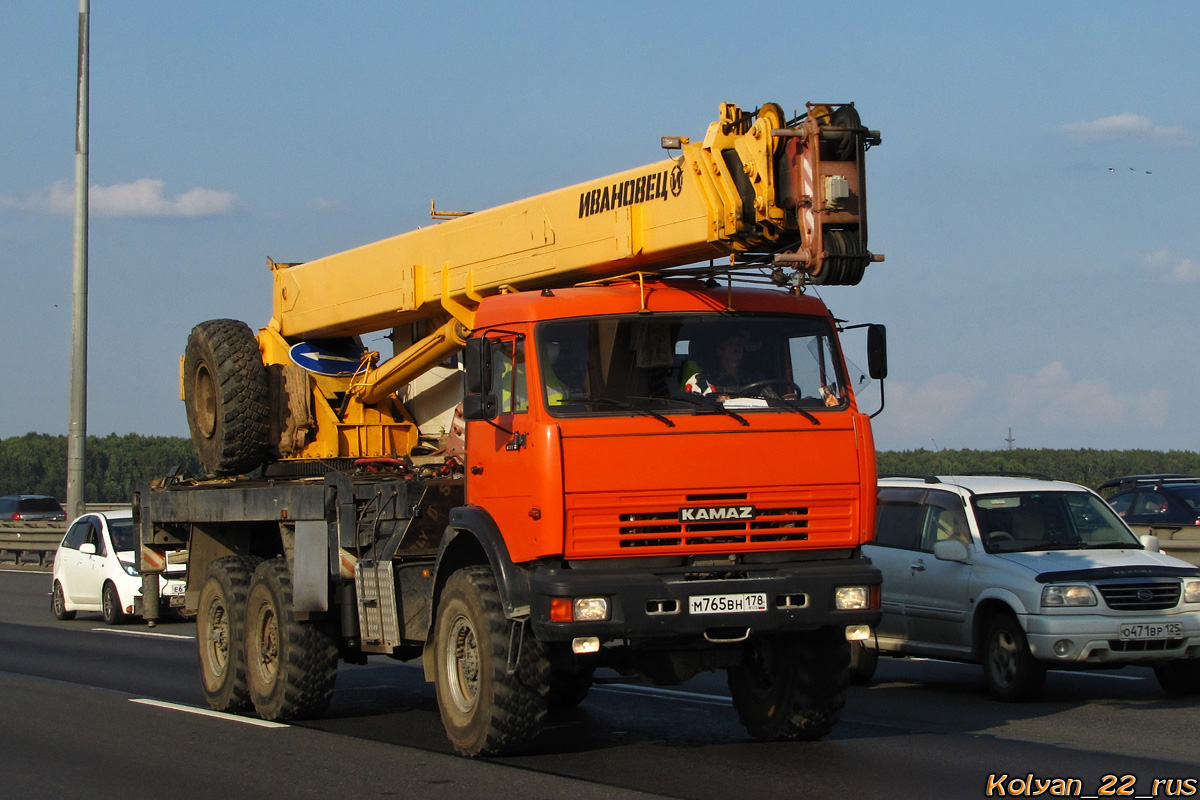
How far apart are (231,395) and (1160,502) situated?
595 inches

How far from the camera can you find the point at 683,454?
8.29m

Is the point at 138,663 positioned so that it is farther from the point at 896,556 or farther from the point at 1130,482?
the point at 1130,482

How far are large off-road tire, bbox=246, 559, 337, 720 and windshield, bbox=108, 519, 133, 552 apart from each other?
10456 millimetres

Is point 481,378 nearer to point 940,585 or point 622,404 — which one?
point 622,404

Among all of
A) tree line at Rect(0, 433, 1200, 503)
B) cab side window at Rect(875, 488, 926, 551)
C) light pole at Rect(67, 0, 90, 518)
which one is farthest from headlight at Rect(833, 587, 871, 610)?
tree line at Rect(0, 433, 1200, 503)

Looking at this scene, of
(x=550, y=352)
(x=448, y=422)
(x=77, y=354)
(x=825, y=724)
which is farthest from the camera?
(x=77, y=354)

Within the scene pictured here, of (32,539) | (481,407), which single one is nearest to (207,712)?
(481,407)

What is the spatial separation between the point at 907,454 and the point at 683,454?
5036cm

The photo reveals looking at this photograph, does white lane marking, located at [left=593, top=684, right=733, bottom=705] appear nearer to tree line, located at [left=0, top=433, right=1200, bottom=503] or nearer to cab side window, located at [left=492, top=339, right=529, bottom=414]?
cab side window, located at [left=492, top=339, right=529, bottom=414]

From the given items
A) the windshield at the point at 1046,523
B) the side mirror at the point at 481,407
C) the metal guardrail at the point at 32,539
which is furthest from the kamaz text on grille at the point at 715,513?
the metal guardrail at the point at 32,539

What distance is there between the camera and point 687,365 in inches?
345

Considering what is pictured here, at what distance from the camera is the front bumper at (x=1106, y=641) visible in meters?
10.8

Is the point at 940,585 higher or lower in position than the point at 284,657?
higher

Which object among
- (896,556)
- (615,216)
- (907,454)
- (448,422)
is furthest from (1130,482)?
(907,454)
